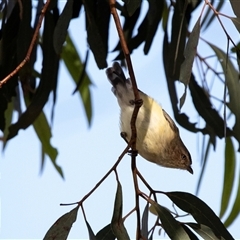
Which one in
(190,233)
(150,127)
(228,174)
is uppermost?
(150,127)

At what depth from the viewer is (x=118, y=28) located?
217 centimetres

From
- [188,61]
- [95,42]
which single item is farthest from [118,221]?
[95,42]


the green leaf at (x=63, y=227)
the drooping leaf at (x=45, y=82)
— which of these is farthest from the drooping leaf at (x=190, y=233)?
the drooping leaf at (x=45, y=82)

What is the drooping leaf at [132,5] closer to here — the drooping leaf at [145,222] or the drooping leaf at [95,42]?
the drooping leaf at [95,42]

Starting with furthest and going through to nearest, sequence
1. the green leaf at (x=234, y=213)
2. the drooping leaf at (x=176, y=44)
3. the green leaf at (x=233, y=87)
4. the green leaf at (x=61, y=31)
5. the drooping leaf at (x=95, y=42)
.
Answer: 1. the green leaf at (x=234, y=213)
2. the drooping leaf at (x=176, y=44)
3. the green leaf at (x=233, y=87)
4. the drooping leaf at (x=95, y=42)
5. the green leaf at (x=61, y=31)

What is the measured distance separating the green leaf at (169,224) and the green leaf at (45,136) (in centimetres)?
145

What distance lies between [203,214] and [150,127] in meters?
0.91

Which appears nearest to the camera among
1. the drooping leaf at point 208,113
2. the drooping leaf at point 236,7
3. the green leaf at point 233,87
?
the drooping leaf at point 236,7

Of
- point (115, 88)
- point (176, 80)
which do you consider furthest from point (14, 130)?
point (176, 80)

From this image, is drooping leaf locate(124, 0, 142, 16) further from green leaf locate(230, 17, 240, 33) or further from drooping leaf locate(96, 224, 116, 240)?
drooping leaf locate(96, 224, 116, 240)

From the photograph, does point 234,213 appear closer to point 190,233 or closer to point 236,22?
point 190,233

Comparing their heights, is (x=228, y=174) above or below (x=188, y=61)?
below

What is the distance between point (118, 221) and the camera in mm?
2199

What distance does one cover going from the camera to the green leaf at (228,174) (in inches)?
144
